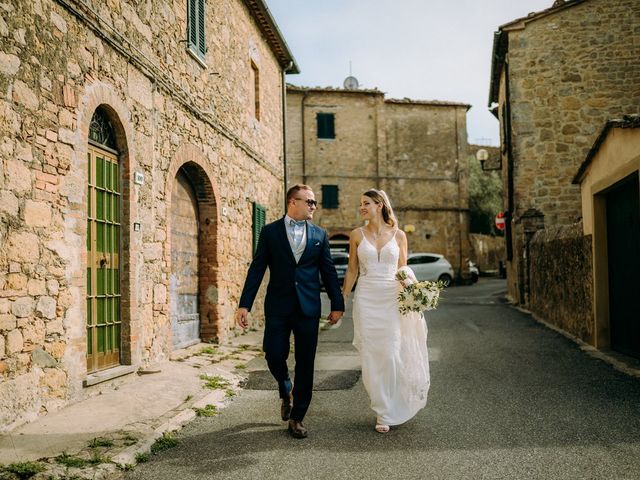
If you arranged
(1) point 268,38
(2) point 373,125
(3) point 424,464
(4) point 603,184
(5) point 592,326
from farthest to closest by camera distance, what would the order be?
1. (2) point 373,125
2. (1) point 268,38
3. (5) point 592,326
4. (4) point 603,184
5. (3) point 424,464

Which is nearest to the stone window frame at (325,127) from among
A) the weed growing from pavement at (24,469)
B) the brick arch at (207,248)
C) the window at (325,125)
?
the window at (325,125)

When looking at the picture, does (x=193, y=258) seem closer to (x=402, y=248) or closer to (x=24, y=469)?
(x=402, y=248)

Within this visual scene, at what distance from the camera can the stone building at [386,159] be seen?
2873 cm

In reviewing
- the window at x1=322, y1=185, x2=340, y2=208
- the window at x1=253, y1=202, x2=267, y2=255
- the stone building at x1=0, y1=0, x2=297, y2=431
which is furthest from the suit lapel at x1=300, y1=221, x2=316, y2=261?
the window at x1=322, y1=185, x2=340, y2=208

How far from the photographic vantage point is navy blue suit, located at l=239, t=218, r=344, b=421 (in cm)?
479

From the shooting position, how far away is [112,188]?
6770 mm

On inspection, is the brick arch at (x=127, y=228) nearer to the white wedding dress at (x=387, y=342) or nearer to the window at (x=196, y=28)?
the window at (x=196, y=28)

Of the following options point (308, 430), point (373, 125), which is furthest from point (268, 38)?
point (373, 125)

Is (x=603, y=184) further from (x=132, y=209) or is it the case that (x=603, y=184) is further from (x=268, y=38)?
(x=268, y=38)

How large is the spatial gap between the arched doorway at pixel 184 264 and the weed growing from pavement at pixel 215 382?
1.68 m

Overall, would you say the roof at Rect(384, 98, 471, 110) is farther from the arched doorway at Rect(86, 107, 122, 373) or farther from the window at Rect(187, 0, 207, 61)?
the arched doorway at Rect(86, 107, 122, 373)

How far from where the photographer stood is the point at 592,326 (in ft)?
29.4

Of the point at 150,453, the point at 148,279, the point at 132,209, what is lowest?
the point at 150,453

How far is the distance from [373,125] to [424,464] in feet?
86.0
